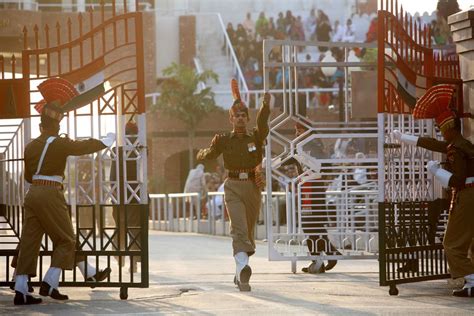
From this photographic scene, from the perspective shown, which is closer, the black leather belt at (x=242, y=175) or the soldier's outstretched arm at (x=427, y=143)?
the soldier's outstretched arm at (x=427, y=143)

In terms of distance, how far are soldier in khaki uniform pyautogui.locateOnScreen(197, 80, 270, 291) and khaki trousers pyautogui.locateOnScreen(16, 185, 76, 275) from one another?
2.20m

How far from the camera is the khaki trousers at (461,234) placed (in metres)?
15.6

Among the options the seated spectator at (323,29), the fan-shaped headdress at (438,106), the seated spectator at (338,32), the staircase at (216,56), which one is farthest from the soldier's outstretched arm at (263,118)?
the seated spectator at (323,29)

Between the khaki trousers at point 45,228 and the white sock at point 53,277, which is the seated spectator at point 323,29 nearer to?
the khaki trousers at point 45,228

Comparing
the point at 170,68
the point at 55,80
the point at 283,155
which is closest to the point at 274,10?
the point at 170,68

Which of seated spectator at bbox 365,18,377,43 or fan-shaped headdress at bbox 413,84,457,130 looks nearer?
fan-shaped headdress at bbox 413,84,457,130

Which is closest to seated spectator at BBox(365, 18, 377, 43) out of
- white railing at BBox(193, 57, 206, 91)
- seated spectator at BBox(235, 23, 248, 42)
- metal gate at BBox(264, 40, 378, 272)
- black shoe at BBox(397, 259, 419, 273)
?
seated spectator at BBox(235, 23, 248, 42)

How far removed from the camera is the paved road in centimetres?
1438

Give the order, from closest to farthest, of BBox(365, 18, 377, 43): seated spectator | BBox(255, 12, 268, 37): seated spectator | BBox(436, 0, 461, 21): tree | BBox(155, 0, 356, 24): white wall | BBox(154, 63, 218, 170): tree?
BBox(436, 0, 461, 21): tree, BBox(365, 18, 377, 43): seated spectator, BBox(154, 63, 218, 170): tree, BBox(255, 12, 268, 37): seated spectator, BBox(155, 0, 356, 24): white wall

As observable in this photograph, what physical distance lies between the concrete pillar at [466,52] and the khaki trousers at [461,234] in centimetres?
118

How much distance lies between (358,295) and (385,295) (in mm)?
259

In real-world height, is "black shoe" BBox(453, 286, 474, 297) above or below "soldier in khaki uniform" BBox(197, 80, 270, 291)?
below

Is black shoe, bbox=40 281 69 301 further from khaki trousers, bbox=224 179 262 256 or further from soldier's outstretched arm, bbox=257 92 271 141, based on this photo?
soldier's outstretched arm, bbox=257 92 271 141

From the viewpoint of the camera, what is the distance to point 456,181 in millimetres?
15539
